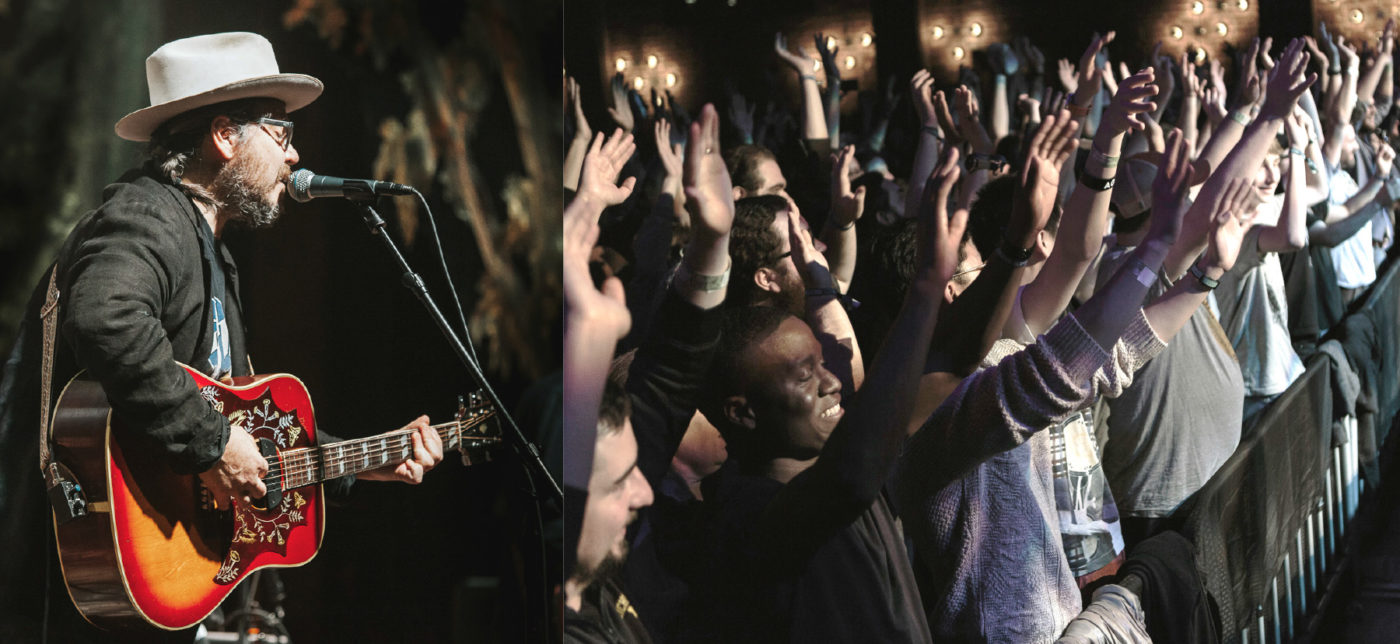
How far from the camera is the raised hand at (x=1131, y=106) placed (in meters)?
2.89

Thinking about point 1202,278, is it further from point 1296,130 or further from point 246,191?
point 246,191

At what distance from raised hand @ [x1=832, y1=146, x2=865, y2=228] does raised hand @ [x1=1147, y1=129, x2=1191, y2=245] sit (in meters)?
0.77

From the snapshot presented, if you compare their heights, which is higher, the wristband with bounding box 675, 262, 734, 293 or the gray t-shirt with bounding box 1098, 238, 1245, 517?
the wristband with bounding box 675, 262, 734, 293

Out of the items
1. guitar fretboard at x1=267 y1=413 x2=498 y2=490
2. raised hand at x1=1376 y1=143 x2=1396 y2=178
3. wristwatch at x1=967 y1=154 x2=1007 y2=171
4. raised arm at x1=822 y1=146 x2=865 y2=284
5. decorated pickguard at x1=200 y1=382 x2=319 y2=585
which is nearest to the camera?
decorated pickguard at x1=200 y1=382 x2=319 y2=585

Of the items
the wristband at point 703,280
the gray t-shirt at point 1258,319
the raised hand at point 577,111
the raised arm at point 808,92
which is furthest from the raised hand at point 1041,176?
the raised hand at point 577,111

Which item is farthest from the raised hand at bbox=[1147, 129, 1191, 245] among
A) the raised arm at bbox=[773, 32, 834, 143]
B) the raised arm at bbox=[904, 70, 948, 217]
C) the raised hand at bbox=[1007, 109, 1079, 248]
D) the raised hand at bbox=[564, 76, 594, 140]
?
the raised hand at bbox=[564, 76, 594, 140]

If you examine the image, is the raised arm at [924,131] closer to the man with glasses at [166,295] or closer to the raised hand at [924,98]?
the raised hand at [924,98]

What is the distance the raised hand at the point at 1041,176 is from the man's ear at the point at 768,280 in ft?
2.18

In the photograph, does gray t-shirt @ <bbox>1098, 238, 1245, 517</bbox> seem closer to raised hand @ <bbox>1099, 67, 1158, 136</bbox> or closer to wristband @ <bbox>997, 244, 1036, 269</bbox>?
wristband @ <bbox>997, 244, 1036, 269</bbox>

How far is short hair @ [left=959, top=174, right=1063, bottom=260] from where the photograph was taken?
117 inches

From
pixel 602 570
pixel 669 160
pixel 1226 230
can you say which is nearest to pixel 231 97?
pixel 669 160

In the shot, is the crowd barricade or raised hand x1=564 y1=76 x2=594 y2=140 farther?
raised hand x1=564 y1=76 x2=594 y2=140

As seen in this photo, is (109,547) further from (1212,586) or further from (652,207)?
(1212,586)

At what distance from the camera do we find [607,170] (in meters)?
3.42
